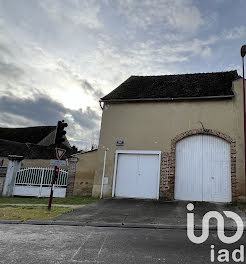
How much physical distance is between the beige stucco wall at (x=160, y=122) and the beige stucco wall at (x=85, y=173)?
79 centimetres

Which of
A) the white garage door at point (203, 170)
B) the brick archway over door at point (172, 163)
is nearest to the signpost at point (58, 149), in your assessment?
the brick archway over door at point (172, 163)

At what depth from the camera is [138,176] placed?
469 inches

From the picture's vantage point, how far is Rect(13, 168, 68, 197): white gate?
1314cm

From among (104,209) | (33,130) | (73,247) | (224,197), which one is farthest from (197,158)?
(33,130)

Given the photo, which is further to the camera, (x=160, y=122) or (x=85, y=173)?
(x=85, y=173)

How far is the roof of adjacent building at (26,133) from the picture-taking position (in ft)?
102

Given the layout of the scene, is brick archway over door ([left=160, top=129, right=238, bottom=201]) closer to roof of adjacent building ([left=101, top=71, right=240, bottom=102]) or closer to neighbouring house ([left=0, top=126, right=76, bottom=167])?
roof of adjacent building ([left=101, top=71, right=240, bottom=102])

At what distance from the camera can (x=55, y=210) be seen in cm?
843

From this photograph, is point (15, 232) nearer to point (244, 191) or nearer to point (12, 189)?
point (12, 189)

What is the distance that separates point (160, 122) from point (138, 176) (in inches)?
129

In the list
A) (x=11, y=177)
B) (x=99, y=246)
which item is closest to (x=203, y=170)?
(x=99, y=246)

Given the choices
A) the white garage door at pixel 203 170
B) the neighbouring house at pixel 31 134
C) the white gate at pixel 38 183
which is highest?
the neighbouring house at pixel 31 134

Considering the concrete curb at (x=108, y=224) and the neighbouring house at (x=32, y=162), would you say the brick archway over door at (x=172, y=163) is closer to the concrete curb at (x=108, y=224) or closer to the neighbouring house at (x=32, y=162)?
the concrete curb at (x=108, y=224)

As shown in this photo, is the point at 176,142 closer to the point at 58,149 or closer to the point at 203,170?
the point at 203,170
